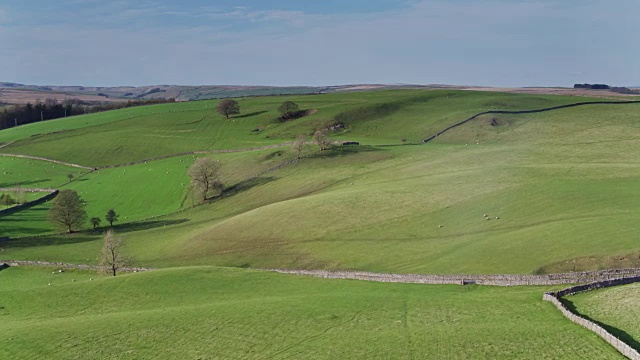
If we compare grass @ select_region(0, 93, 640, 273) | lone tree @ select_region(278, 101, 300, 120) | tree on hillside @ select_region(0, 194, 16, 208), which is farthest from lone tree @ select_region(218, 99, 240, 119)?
tree on hillside @ select_region(0, 194, 16, 208)

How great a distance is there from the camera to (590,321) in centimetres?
3775

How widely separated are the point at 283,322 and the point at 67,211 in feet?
206

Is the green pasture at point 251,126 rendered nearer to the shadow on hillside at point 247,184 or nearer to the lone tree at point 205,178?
the shadow on hillside at point 247,184

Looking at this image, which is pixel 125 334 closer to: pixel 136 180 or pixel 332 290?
pixel 332 290

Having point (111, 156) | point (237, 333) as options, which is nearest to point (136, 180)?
point (111, 156)

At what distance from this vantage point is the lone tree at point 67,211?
93562 millimetres

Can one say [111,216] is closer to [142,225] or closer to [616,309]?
[142,225]

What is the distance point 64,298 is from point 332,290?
78.7 ft

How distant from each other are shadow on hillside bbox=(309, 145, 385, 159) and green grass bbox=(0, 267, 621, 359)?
57276 millimetres

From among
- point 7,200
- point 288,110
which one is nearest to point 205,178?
point 7,200

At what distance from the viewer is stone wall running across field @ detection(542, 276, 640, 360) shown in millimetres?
32938

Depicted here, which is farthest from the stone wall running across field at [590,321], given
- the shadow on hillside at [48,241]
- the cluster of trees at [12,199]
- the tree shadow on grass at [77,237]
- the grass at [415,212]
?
the cluster of trees at [12,199]

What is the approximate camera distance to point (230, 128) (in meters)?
161

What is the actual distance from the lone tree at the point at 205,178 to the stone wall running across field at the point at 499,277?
49376 mm
